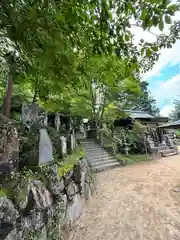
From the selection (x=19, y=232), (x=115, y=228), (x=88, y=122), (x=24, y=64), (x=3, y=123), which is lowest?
(x=115, y=228)

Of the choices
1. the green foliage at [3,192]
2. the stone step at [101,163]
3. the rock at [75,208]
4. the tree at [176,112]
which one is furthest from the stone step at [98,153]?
the tree at [176,112]

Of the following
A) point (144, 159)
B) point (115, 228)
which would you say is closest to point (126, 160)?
point (144, 159)

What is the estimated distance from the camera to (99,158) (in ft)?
28.7

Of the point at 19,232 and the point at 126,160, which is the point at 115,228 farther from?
the point at 126,160

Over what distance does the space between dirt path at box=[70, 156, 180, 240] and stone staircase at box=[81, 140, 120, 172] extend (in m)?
2.38

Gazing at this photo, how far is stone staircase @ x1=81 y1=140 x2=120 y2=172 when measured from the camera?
7.83 m

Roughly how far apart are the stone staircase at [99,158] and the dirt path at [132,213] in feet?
7.82

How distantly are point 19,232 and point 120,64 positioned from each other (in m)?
2.90

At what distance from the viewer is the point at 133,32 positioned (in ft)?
5.79

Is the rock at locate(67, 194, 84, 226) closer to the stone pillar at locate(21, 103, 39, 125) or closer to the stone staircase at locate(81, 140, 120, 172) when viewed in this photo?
the stone pillar at locate(21, 103, 39, 125)

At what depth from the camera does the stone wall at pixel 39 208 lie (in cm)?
199

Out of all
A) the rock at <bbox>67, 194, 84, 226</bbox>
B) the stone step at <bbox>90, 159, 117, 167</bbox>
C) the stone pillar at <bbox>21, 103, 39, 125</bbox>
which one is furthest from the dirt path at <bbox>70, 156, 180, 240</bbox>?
the stone pillar at <bbox>21, 103, 39, 125</bbox>

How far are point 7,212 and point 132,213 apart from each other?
2.65 m

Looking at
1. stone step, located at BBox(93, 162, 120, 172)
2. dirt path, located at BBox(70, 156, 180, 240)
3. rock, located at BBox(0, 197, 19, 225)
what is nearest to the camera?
rock, located at BBox(0, 197, 19, 225)
